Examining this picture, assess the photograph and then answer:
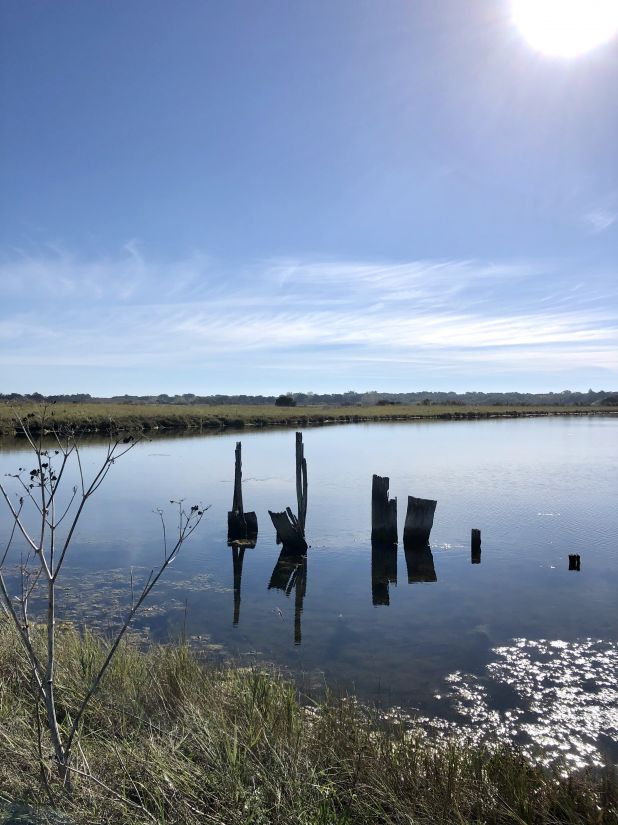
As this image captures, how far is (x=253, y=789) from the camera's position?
14.7 ft

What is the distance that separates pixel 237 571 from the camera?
50.8ft

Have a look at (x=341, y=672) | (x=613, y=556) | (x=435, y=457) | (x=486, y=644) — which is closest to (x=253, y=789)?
(x=341, y=672)

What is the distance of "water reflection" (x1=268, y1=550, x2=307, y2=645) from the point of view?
506 inches

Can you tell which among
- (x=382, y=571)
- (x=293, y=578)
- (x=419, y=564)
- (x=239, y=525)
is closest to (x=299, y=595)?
(x=293, y=578)

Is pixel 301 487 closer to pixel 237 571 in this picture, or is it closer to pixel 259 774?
pixel 237 571

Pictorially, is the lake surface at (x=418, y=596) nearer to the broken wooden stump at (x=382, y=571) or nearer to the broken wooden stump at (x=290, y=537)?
the broken wooden stump at (x=382, y=571)

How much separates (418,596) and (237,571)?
14.9ft

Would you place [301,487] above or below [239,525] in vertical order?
above

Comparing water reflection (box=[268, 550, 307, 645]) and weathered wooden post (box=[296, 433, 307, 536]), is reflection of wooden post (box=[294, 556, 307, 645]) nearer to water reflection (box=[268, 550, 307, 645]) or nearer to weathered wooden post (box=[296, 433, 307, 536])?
water reflection (box=[268, 550, 307, 645])

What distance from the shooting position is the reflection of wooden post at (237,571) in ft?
41.0

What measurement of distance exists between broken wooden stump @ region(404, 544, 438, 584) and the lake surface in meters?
0.08

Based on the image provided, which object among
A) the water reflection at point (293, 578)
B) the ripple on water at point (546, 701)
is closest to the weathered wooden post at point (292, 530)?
the water reflection at point (293, 578)

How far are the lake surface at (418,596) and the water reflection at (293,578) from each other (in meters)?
0.07

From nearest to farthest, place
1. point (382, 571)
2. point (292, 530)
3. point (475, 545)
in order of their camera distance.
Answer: point (382, 571) < point (475, 545) < point (292, 530)
